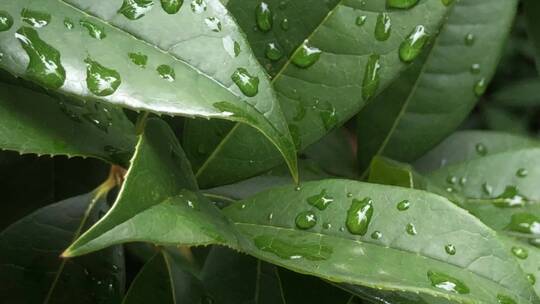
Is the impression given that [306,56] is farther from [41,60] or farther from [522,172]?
[522,172]

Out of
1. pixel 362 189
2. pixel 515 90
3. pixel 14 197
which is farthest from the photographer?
pixel 515 90

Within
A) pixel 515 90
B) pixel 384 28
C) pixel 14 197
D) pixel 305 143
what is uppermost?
pixel 384 28

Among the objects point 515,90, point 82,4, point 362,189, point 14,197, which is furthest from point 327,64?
point 515,90

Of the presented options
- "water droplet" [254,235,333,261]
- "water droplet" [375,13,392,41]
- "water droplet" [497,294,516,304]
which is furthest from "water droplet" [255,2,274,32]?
"water droplet" [497,294,516,304]

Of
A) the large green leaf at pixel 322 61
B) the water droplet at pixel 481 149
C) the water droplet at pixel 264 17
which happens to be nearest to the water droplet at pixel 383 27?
the large green leaf at pixel 322 61

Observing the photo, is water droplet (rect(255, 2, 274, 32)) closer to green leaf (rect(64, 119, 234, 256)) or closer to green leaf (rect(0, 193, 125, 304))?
green leaf (rect(64, 119, 234, 256))

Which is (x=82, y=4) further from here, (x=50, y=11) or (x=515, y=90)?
(x=515, y=90)

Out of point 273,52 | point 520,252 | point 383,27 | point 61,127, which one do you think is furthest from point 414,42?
point 61,127
